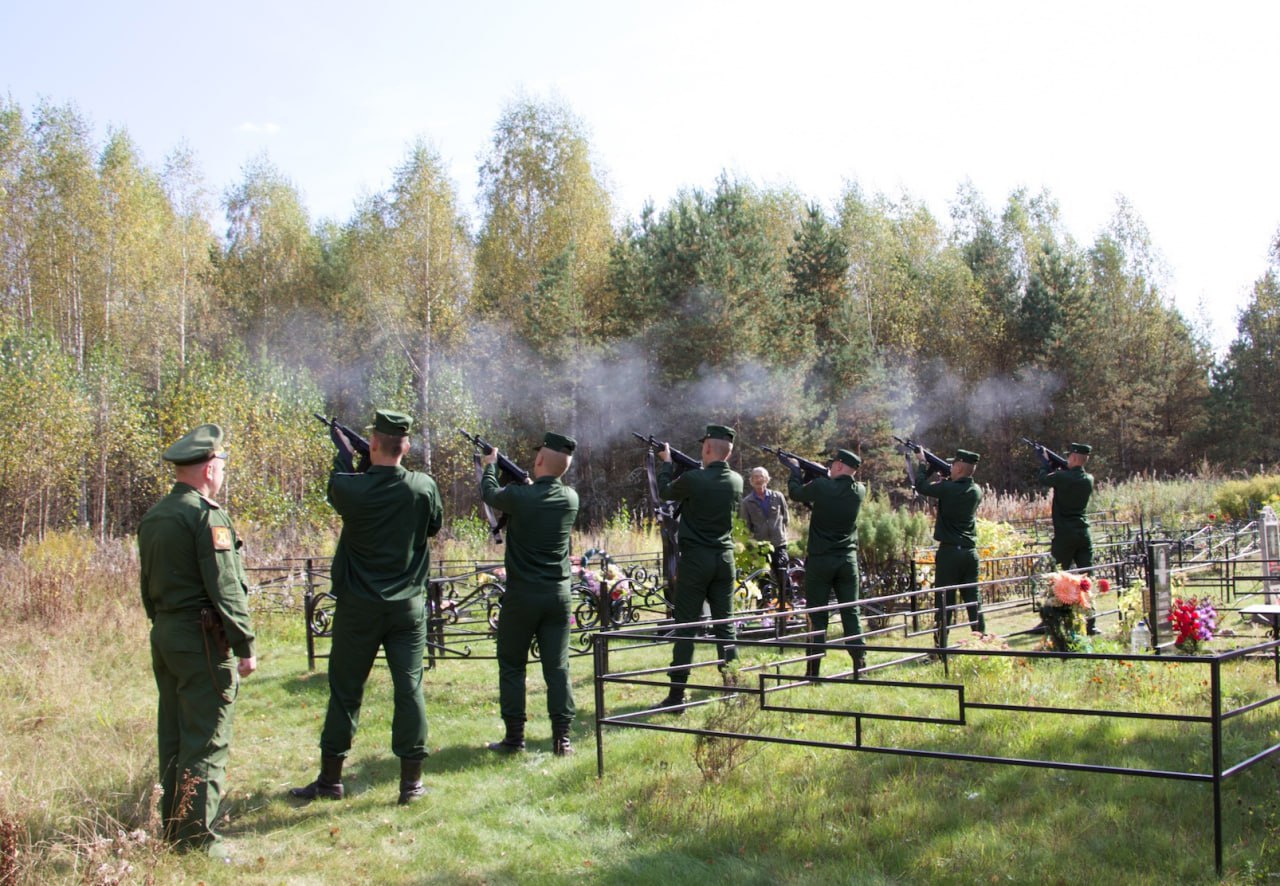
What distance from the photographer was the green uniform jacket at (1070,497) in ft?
36.7

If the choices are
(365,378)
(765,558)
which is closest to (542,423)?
(365,378)

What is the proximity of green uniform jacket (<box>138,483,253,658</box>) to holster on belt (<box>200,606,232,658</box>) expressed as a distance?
0.03 meters

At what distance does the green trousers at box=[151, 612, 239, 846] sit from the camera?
189 inches

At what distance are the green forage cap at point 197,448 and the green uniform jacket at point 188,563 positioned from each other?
0.52 ft

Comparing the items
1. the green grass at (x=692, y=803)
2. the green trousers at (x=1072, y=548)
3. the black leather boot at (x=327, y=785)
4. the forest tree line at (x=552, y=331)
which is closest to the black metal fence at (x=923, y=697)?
the green grass at (x=692, y=803)

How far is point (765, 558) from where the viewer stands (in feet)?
40.6

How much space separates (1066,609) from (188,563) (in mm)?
6645

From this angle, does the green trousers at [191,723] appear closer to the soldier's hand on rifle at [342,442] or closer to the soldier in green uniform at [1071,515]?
the soldier's hand on rifle at [342,442]

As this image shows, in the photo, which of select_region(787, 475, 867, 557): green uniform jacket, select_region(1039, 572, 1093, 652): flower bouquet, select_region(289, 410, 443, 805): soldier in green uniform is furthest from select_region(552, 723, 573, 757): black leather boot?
select_region(1039, 572, 1093, 652): flower bouquet

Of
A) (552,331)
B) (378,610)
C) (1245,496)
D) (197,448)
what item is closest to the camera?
(197,448)

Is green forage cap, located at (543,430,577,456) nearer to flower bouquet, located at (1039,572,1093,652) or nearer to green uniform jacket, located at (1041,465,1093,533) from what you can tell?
flower bouquet, located at (1039,572,1093,652)

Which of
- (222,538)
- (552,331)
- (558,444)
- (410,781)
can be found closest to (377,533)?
(222,538)

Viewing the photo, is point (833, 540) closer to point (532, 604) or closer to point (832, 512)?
point (832, 512)

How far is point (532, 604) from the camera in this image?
260 inches
